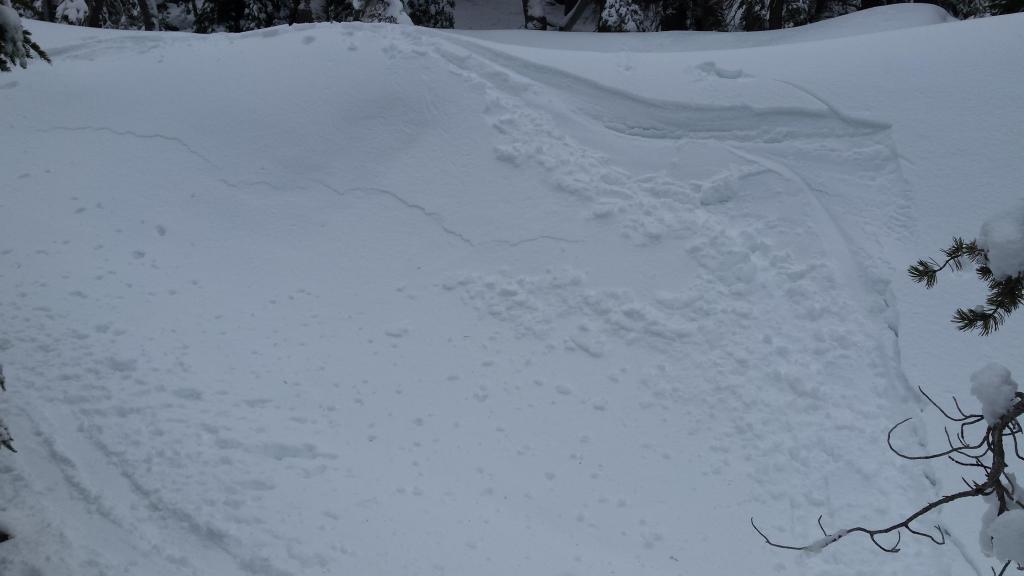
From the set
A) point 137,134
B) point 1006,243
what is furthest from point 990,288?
point 137,134

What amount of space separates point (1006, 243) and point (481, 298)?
5.02m

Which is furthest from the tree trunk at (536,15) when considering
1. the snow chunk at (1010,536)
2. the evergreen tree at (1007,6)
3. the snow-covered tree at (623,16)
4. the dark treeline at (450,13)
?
the snow chunk at (1010,536)

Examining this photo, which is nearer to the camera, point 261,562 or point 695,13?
point 261,562

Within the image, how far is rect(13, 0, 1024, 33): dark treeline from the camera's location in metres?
15.7

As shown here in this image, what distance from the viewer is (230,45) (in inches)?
396

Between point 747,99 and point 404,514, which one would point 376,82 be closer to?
point 747,99

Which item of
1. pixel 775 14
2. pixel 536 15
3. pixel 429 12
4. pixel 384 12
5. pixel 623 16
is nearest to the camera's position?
pixel 384 12

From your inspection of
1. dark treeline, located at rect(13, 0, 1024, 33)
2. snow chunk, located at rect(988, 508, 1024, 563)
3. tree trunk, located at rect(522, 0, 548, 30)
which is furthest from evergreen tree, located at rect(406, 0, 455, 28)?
snow chunk, located at rect(988, 508, 1024, 563)

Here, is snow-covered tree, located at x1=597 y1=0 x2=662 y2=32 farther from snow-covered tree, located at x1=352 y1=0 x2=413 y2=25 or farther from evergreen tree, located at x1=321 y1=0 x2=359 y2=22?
evergreen tree, located at x1=321 y1=0 x2=359 y2=22

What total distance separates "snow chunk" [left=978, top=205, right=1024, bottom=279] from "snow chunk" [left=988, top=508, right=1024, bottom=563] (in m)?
0.73

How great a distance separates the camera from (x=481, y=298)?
7.18 m

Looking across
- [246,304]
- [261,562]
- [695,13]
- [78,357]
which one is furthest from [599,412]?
[695,13]

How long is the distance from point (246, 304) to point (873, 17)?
36.5 ft

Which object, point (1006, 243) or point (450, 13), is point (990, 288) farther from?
point (450, 13)
